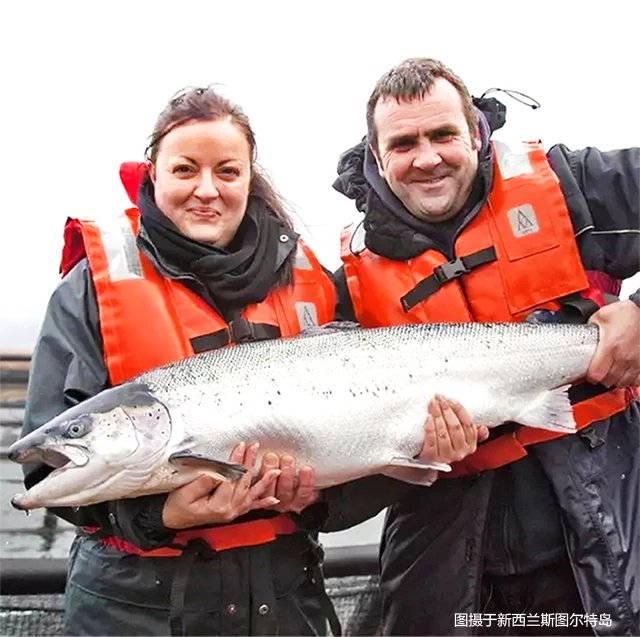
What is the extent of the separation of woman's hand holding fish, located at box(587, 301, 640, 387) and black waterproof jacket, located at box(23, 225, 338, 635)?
159 centimetres

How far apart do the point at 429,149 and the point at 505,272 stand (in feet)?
2.17

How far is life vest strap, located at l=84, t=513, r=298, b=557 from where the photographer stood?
9.38 ft

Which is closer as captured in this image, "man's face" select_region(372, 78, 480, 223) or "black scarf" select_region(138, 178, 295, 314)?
"black scarf" select_region(138, 178, 295, 314)

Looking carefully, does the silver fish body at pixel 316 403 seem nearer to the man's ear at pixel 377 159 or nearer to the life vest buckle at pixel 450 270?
the life vest buckle at pixel 450 270

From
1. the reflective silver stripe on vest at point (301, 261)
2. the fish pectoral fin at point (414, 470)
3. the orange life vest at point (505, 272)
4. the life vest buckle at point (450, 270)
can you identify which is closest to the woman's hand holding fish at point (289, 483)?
the fish pectoral fin at point (414, 470)

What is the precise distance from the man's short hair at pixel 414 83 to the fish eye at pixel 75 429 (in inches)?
75.9

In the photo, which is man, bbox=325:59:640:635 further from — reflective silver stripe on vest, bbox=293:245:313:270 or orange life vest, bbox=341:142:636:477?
reflective silver stripe on vest, bbox=293:245:313:270

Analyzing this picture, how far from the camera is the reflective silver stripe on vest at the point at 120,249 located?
10.2 ft

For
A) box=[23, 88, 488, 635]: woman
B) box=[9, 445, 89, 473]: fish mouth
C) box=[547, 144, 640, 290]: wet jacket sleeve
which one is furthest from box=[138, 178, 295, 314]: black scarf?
box=[547, 144, 640, 290]: wet jacket sleeve

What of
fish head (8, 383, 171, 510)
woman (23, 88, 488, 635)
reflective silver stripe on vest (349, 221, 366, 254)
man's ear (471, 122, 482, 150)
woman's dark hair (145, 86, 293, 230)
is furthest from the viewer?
reflective silver stripe on vest (349, 221, 366, 254)

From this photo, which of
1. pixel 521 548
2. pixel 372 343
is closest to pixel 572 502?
pixel 521 548

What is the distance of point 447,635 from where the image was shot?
327 cm

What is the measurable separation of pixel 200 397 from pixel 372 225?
1.25 meters

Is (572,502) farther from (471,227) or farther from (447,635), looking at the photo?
(471,227)
